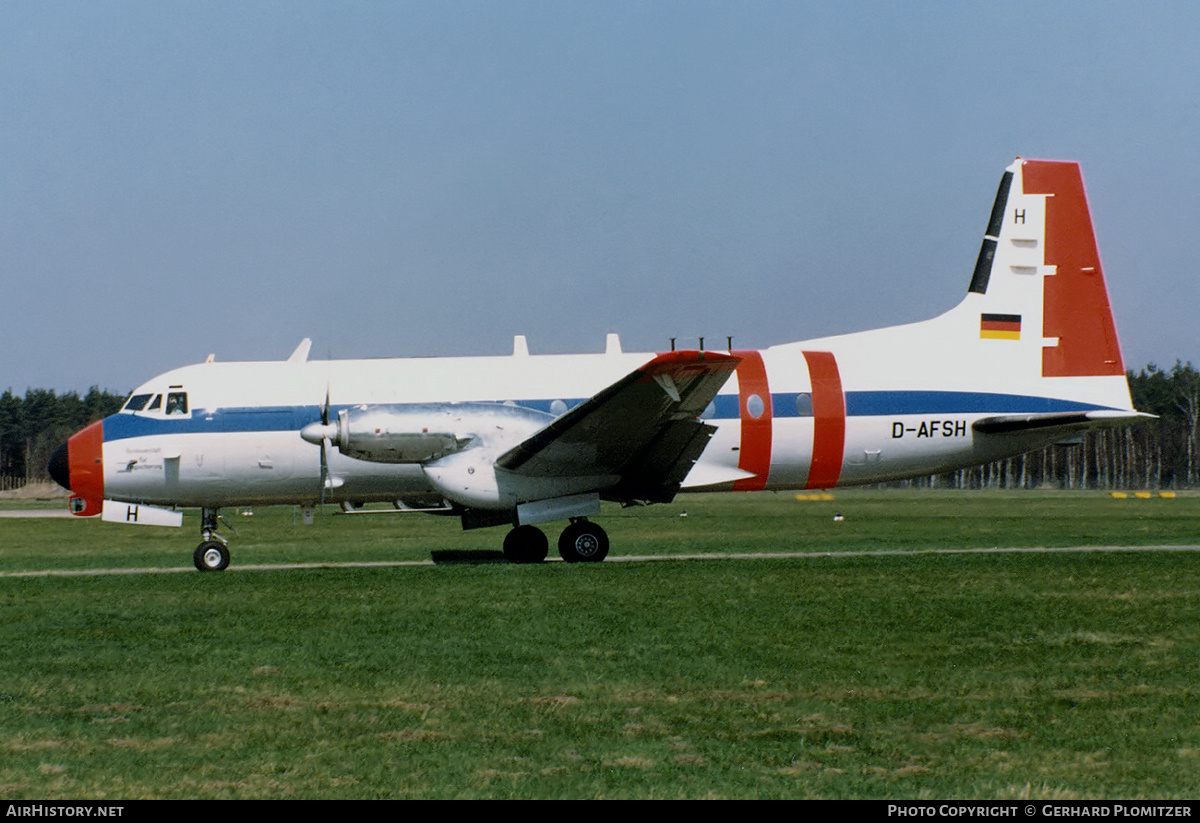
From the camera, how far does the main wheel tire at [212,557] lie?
2142 centimetres

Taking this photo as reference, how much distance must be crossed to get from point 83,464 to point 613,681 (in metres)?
14.5

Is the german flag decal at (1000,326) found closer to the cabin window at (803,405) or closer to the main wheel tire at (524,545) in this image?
the cabin window at (803,405)

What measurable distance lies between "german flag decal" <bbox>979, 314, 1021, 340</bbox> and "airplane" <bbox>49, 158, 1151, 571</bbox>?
0.04m

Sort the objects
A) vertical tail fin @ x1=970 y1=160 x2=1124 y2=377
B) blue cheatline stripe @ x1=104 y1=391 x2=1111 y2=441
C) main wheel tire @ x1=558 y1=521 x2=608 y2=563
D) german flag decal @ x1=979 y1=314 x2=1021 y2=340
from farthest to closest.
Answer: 1. vertical tail fin @ x1=970 y1=160 x2=1124 y2=377
2. german flag decal @ x1=979 y1=314 x2=1021 y2=340
3. blue cheatline stripe @ x1=104 y1=391 x2=1111 y2=441
4. main wheel tire @ x1=558 y1=521 x2=608 y2=563

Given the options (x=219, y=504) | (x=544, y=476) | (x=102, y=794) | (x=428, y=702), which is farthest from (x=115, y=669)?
(x=219, y=504)

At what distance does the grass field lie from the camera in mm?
7574

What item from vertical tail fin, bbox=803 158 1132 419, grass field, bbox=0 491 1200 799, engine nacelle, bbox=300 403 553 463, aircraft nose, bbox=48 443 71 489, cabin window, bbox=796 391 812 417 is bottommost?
grass field, bbox=0 491 1200 799

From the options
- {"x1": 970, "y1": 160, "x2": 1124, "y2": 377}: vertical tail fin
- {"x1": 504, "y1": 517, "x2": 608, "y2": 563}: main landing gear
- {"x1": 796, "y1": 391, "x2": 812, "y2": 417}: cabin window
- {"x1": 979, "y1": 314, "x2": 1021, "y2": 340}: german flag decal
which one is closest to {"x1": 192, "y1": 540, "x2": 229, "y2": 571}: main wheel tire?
{"x1": 504, "y1": 517, "x2": 608, "y2": 563}: main landing gear

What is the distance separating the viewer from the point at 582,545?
68.7ft

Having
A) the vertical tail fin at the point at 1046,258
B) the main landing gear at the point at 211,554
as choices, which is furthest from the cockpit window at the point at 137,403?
the vertical tail fin at the point at 1046,258

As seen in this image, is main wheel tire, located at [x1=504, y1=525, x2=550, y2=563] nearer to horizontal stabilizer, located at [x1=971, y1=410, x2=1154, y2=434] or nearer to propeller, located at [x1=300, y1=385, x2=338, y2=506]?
propeller, located at [x1=300, y1=385, x2=338, y2=506]

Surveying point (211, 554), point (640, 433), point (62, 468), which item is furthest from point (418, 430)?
point (62, 468)
